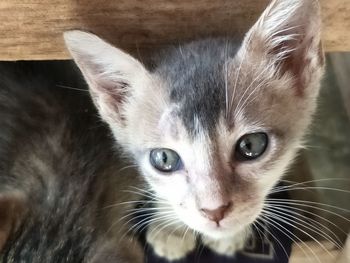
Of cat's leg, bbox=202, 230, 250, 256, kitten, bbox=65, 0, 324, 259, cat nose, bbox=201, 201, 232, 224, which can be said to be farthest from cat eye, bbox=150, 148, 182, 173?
cat's leg, bbox=202, 230, 250, 256

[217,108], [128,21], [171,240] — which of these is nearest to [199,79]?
[217,108]

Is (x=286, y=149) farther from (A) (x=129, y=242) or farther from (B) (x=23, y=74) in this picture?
(B) (x=23, y=74)

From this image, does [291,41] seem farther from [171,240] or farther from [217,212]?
[171,240]

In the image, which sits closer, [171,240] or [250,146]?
[250,146]

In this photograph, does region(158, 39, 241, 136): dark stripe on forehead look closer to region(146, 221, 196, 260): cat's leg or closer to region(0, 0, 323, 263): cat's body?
region(0, 0, 323, 263): cat's body

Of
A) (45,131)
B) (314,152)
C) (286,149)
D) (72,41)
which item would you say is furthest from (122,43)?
(314,152)
